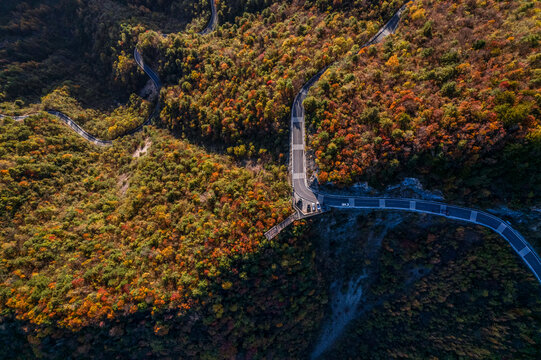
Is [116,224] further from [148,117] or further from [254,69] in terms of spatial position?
[254,69]

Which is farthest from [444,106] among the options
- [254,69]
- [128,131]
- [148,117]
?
[128,131]

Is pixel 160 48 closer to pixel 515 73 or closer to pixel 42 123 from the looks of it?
pixel 42 123

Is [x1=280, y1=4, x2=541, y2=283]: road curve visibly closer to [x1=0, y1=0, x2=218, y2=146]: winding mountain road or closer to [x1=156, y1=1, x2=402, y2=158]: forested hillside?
[x1=156, y1=1, x2=402, y2=158]: forested hillside

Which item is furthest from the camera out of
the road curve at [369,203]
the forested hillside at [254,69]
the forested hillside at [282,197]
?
the forested hillside at [254,69]

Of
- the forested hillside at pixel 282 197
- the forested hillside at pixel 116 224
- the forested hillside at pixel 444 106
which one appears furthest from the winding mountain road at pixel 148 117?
the forested hillside at pixel 444 106

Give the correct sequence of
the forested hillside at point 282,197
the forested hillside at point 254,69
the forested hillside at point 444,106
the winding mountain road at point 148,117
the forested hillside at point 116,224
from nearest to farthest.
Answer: the forested hillside at point 444,106
the forested hillside at point 282,197
the forested hillside at point 116,224
the forested hillside at point 254,69
the winding mountain road at point 148,117

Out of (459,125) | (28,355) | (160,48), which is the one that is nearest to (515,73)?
(459,125)

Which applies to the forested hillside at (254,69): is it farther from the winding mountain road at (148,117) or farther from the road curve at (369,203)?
the winding mountain road at (148,117)
